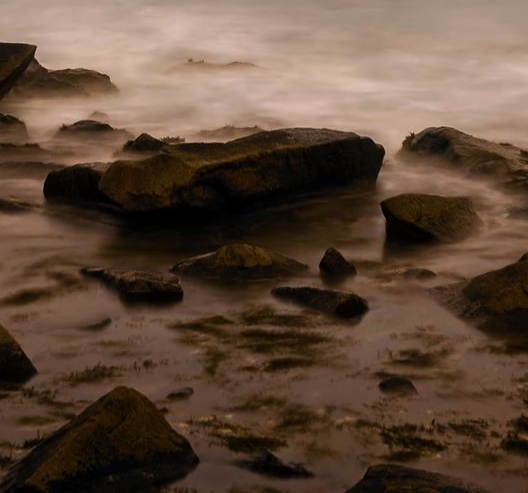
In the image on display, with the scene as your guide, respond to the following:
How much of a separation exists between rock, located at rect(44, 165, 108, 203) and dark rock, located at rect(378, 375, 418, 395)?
19.6 feet

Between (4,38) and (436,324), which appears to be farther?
(4,38)

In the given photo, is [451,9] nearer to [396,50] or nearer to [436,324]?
[396,50]

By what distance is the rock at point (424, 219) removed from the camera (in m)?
12.0

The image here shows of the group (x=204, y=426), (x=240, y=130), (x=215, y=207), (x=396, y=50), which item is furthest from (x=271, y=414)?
(x=396, y=50)

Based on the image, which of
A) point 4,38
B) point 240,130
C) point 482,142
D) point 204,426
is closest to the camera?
point 204,426

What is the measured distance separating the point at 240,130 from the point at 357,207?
6003 millimetres

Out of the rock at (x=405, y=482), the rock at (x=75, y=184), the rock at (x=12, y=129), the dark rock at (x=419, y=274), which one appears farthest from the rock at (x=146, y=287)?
the rock at (x=12, y=129)

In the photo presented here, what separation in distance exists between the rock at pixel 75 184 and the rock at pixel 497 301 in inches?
192

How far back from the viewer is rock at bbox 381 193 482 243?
39.4 ft

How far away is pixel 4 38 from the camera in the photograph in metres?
31.9

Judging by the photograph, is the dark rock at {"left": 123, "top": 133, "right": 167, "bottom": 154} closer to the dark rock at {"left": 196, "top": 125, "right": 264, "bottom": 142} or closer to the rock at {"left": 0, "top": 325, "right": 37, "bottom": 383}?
the dark rock at {"left": 196, "top": 125, "right": 264, "bottom": 142}

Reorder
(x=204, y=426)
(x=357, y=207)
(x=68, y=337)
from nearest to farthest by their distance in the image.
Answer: (x=204, y=426) → (x=68, y=337) → (x=357, y=207)

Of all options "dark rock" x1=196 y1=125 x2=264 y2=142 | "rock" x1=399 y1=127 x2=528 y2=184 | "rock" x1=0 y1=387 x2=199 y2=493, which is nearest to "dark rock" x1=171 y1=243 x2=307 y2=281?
"rock" x1=0 y1=387 x2=199 y2=493

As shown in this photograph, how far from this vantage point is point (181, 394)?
784 centimetres
